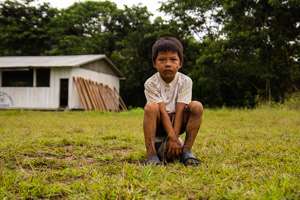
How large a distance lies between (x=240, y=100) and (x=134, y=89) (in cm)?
871

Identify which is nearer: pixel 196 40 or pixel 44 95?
pixel 44 95

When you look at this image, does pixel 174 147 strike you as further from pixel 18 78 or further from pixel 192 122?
pixel 18 78

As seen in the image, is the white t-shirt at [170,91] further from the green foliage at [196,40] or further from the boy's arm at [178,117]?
the green foliage at [196,40]

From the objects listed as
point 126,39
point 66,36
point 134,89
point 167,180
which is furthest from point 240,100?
point 167,180

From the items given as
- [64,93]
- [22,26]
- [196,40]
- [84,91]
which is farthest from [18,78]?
[196,40]

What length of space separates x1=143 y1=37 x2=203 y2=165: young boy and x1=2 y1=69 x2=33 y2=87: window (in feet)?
47.6

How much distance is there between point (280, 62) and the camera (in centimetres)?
1664

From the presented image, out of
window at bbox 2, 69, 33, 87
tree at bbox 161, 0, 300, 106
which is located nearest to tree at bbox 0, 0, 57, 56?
window at bbox 2, 69, 33, 87

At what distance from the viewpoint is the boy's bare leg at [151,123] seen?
2.43 metres

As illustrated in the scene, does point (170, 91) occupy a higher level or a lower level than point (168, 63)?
lower

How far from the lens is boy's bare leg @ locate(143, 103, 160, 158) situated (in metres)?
2.43

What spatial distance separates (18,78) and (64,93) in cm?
314

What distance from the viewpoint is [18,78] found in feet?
51.6

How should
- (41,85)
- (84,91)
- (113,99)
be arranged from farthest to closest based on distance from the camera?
(113,99), (41,85), (84,91)
